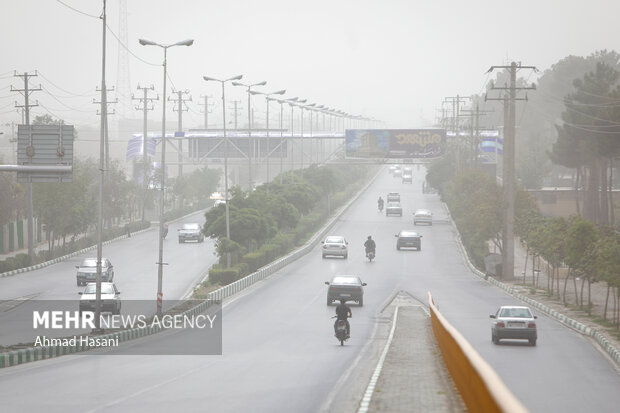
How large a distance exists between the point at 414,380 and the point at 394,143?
304 ft

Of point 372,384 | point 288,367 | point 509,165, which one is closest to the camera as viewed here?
point 372,384

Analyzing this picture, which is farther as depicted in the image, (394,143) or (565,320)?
(394,143)

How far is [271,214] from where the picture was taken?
238 feet

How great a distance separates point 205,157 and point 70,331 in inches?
3483

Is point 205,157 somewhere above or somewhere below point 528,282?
above

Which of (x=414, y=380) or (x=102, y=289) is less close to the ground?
(x=414, y=380)

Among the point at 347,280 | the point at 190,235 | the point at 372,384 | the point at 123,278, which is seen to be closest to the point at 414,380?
the point at 372,384

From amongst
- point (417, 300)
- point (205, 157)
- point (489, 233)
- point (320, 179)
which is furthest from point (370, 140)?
point (417, 300)

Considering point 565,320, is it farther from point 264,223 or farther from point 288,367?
point 264,223

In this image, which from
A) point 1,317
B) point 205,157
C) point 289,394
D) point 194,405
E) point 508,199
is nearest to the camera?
point 194,405

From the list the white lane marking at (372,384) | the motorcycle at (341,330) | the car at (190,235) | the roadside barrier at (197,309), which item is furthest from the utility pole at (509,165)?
the car at (190,235)

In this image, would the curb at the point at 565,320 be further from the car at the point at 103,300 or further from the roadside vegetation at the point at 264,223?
the car at the point at 103,300

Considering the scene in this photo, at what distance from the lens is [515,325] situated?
1238 inches

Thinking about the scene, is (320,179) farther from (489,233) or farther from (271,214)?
(489,233)
